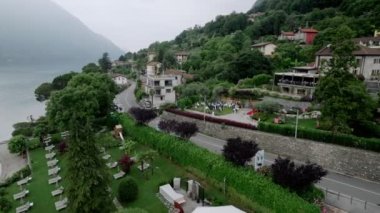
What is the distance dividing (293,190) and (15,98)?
86.0 meters

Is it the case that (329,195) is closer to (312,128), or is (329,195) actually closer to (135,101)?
(312,128)

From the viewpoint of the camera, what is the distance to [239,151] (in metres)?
21.4

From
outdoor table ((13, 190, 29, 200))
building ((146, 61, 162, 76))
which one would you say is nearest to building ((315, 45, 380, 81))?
outdoor table ((13, 190, 29, 200))

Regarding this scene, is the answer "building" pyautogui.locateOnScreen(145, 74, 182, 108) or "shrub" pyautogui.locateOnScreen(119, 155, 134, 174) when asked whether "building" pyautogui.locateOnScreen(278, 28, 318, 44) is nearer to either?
"building" pyautogui.locateOnScreen(145, 74, 182, 108)

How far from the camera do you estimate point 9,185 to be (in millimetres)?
27984

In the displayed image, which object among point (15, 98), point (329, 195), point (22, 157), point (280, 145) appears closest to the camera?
point (329, 195)

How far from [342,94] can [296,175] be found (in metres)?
10.1

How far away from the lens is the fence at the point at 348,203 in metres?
18.4

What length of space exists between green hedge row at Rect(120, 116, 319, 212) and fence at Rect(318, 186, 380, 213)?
3.40 metres

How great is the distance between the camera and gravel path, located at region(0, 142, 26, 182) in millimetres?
31938

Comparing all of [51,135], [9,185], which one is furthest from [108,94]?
[9,185]

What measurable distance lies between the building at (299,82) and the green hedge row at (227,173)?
67.4 ft

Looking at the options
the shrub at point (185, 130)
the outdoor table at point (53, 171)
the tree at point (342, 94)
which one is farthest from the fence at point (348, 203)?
the outdoor table at point (53, 171)

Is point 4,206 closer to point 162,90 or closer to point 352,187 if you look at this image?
point 352,187
